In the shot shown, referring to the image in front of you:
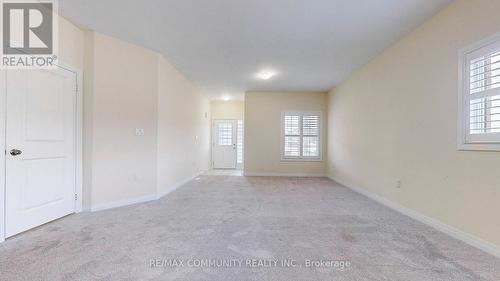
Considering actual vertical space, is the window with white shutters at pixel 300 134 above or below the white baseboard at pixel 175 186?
above

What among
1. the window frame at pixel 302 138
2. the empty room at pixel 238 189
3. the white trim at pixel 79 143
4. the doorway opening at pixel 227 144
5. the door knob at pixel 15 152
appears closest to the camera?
the empty room at pixel 238 189

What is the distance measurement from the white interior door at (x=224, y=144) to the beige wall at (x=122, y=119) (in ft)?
16.3

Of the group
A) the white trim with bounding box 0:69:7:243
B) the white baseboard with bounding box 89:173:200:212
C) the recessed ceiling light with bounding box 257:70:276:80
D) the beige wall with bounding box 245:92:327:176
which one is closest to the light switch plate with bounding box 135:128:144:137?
the white baseboard with bounding box 89:173:200:212

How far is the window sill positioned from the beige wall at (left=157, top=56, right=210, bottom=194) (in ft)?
14.2

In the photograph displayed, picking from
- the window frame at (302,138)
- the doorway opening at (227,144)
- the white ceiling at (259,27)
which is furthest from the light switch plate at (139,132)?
the doorway opening at (227,144)

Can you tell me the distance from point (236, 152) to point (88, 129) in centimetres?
600

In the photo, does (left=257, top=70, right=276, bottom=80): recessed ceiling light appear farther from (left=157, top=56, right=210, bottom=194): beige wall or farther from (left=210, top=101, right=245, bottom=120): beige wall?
(left=210, top=101, right=245, bottom=120): beige wall

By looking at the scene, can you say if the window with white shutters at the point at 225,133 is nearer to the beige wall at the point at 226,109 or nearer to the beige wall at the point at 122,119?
the beige wall at the point at 226,109

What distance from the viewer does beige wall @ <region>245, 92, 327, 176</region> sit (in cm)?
734

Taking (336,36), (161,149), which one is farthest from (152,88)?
(336,36)

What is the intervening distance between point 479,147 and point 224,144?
7586 millimetres

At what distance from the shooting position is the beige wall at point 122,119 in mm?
3537

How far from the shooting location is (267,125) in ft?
24.1

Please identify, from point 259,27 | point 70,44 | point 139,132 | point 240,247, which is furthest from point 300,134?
point 70,44
